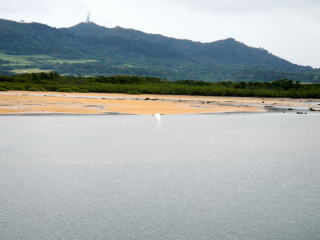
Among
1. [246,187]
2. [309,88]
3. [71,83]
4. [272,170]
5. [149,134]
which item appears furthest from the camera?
[309,88]

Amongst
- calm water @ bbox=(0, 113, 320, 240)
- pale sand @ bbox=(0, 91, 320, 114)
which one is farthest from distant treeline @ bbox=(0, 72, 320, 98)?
calm water @ bbox=(0, 113, 320, 240)

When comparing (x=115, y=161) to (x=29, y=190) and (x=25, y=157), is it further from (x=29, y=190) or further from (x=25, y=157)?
(x=29, y=190)

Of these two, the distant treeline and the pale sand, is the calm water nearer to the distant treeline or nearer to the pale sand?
the pale sand

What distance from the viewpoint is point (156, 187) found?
898cm

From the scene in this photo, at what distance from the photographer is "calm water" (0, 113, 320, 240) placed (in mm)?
6711

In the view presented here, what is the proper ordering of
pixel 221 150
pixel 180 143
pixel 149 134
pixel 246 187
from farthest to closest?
1. pixel 149 134
2. pixel 180 143
3. pixel 221 150
4. pixel 246 187

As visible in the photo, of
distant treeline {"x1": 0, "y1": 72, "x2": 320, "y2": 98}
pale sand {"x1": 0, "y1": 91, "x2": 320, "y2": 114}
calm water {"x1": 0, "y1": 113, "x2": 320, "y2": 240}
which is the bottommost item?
calm water {"x1": 0, "y1": 113, "x2": 320, "y2": 240}

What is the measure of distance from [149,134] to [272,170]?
7.12 metres

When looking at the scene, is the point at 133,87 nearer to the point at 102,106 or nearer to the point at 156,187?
the point at 102,106

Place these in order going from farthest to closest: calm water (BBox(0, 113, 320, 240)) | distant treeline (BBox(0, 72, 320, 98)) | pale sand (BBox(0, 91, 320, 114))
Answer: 1. distant treeline (BBox(0, 72, 320, 98))
2. pale sand (BBox(0, 91, 320, 114))
3. calm water (BBox(0, 113, 320, 240))

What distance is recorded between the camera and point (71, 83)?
66.8 meters

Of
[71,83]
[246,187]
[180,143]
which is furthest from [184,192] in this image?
[71,83]

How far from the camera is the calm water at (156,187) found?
22.0 feet

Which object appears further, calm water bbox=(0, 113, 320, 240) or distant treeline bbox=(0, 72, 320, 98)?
distant treeline bbox=(0, 72, 320, 98)
